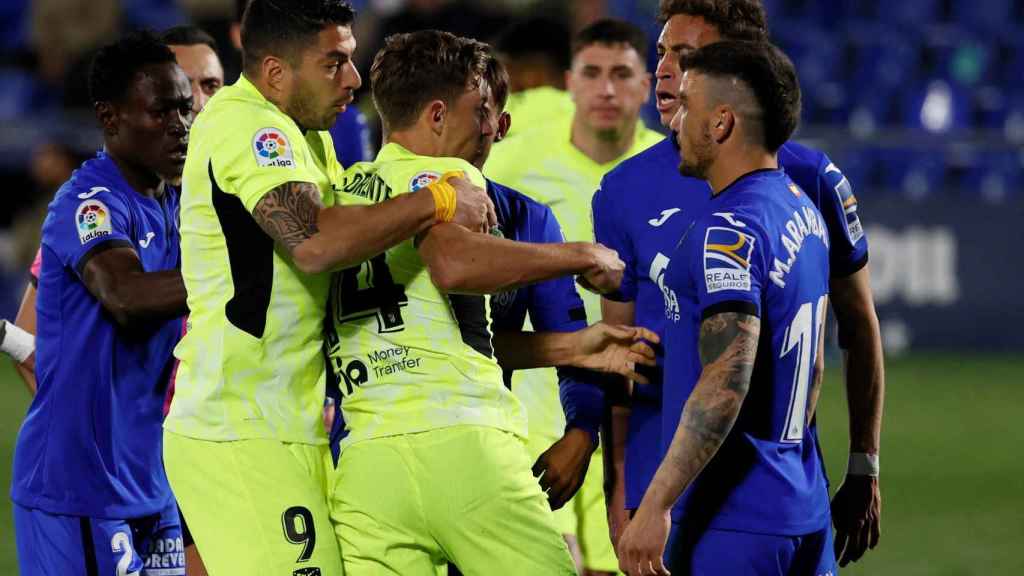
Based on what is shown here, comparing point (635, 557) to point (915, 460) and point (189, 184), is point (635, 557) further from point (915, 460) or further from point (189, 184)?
point (915, 460)

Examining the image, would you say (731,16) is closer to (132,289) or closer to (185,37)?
(132,289)

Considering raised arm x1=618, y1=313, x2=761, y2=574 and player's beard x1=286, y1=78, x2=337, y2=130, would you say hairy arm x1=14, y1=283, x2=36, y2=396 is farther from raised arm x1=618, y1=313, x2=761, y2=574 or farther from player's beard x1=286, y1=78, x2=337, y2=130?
raised arm x1=618, y1=313, x2=761, y2=574

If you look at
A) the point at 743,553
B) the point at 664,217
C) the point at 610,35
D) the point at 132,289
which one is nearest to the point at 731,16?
the point at 664,217

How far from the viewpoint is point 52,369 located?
5.02 meters

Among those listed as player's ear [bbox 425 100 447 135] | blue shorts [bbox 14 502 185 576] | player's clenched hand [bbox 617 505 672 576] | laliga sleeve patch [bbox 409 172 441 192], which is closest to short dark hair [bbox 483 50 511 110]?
player's ear [bbox 425 100 447 135]

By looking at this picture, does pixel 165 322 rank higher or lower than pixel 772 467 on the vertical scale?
higher

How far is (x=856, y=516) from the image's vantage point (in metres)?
4.75

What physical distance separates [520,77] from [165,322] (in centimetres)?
387

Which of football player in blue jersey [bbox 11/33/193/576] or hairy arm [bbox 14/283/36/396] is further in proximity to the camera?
hairy arm [bbox 14/283/36/396]

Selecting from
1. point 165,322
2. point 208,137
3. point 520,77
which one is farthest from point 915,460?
point 208,137

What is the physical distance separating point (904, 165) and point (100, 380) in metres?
13.9

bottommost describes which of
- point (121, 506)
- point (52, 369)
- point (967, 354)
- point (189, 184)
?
point (967, 354)

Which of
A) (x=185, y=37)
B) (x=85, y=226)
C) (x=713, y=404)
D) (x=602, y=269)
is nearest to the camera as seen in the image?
(x=713, y=404)

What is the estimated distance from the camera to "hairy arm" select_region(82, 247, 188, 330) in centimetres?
478
